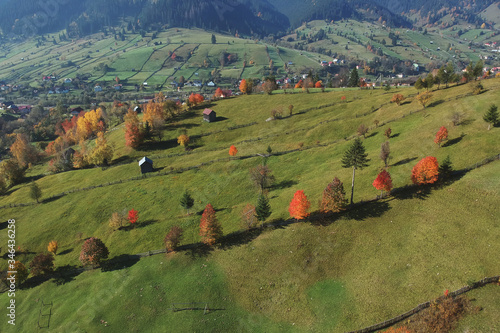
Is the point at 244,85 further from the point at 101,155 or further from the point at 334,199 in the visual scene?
the point at 334,199

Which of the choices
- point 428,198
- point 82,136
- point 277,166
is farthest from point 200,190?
point 82,136

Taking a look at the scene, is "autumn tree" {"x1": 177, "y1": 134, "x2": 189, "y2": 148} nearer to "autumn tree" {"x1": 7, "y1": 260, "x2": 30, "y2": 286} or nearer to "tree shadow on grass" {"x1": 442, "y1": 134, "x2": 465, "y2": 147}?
"autumn tree" {"x1": 7, "y1": 260, "x2": 30, "y2": 286}

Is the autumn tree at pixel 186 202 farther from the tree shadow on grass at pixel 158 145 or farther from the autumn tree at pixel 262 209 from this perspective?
the tree shadow on grass at pixel 158 145

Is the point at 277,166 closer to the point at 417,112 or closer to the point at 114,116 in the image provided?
the point at 417,112

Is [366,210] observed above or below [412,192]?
below

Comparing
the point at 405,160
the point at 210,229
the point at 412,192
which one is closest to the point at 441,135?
the point at 405,160
